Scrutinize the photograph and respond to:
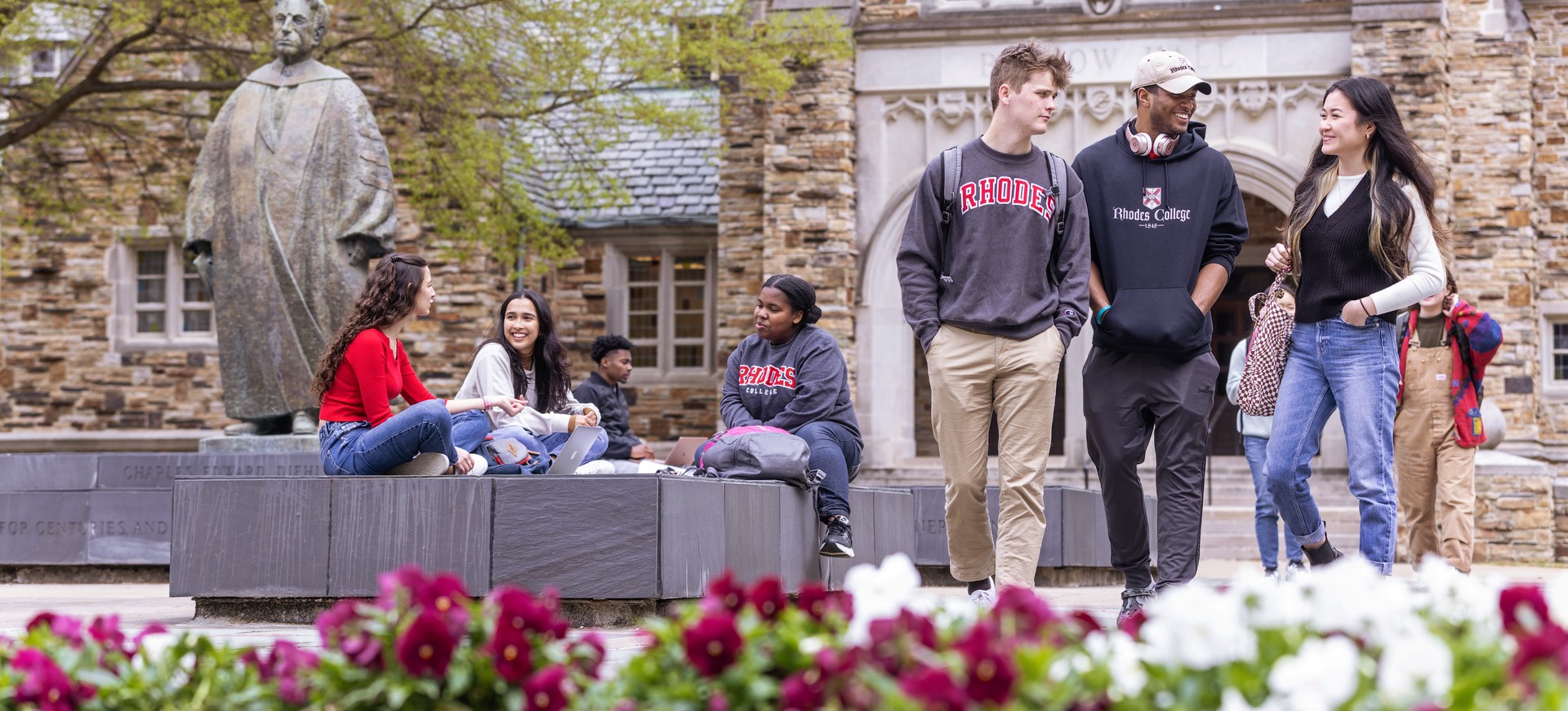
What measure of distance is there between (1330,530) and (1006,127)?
9947mm

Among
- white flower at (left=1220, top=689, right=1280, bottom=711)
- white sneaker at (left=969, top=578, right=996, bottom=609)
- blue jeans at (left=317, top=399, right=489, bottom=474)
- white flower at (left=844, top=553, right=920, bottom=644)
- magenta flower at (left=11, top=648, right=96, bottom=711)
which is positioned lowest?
white sneaker at (left=969, top=578, right=996, bottom=609)

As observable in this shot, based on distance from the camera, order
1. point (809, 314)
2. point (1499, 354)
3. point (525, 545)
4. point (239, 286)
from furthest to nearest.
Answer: point (1499, 354)
point (239, 286)
point (809, 314)
point (525, 545)

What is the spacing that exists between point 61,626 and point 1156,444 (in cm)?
371

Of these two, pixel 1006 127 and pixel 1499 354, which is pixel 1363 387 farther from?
pixel 1499 354

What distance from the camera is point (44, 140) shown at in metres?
17.9

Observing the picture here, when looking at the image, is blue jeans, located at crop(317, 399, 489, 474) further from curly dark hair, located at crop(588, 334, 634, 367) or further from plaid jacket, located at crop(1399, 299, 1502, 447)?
curly dark hair, located at crop(588, 334, 634, 367)

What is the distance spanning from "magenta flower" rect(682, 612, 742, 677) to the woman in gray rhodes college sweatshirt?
14.8 ft

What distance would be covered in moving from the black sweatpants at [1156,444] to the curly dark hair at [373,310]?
2.61m

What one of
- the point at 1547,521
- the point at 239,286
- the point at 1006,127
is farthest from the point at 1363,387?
the point at 1547,521

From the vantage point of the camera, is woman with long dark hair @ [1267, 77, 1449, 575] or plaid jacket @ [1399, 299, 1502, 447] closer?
woman with long dark hair @ [1267, 77, 1449, 575]

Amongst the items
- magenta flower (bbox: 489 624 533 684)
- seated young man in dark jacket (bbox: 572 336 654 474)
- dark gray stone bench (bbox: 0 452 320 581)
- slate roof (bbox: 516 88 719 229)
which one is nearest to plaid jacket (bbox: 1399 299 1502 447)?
seated young man in dark jacket (bbox: 572 336 654 474)

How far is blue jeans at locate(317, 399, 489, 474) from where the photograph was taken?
6.03 metres

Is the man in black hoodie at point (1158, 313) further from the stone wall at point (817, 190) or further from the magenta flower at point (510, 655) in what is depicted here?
the stone wall at point (817, 190)

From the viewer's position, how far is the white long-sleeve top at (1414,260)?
214 inches
